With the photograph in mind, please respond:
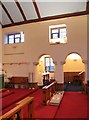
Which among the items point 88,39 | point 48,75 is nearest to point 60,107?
point 88,39

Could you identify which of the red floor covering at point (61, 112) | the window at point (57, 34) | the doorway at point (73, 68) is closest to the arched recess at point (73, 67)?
the doorway at point (73, 68)

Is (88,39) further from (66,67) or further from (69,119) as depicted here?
(69,119)

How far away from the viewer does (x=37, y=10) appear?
987cm

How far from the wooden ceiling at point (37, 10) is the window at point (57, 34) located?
0.82 meters

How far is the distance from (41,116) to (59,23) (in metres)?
6.54

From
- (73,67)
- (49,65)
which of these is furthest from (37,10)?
(73,67)

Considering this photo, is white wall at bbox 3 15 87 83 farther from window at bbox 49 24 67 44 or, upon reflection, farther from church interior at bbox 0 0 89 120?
window at bbox 49 24 67 44

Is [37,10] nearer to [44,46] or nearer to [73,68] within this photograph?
[44,46]

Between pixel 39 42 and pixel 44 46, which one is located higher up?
pixel 39 42

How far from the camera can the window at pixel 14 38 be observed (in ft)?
37.6

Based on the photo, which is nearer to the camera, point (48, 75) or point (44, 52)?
point (44, 52)

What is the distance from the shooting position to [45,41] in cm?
1022

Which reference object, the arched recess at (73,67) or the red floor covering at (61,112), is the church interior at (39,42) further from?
the red floor covering at (61,112)

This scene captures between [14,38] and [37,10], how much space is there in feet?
9.52
